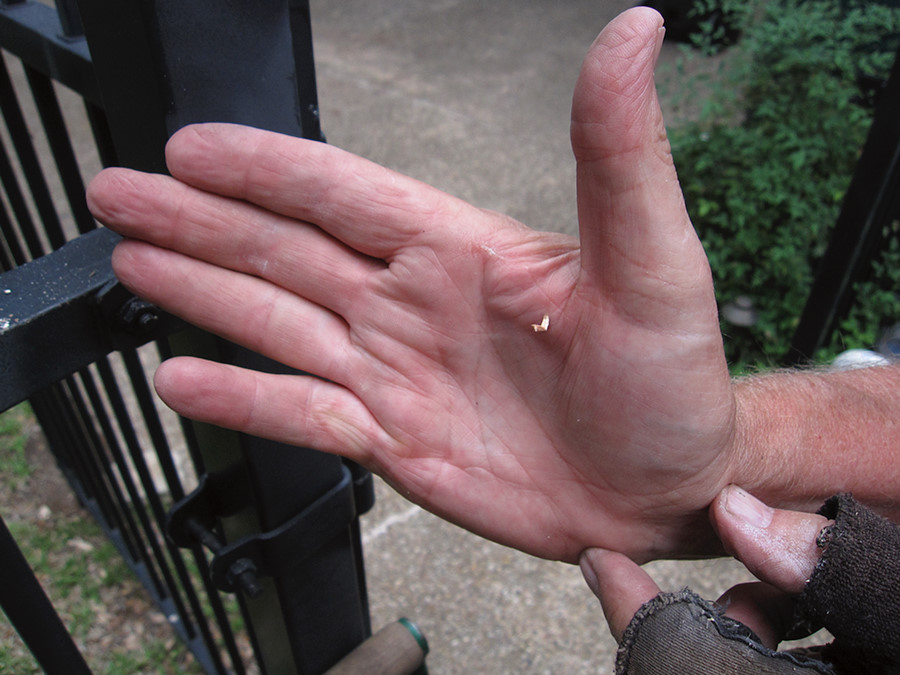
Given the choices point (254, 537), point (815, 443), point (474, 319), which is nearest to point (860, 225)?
point (815, 443)

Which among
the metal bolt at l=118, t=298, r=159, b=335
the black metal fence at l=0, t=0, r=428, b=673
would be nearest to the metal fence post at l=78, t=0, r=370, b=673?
the black metal fence at l=0, t=0, r=428, b=673

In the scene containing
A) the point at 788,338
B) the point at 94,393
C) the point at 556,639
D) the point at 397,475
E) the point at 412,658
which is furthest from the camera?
the point at 788,338

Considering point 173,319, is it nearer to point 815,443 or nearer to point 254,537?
point 254,537

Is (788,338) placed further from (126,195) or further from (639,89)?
(126,195)

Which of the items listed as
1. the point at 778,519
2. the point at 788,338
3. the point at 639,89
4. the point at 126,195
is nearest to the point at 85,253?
the point at 126,195

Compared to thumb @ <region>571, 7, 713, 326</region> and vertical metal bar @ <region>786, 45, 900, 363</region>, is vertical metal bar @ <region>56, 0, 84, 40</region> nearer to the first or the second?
thumb @ <region>571, 7, 713, 326</region>
